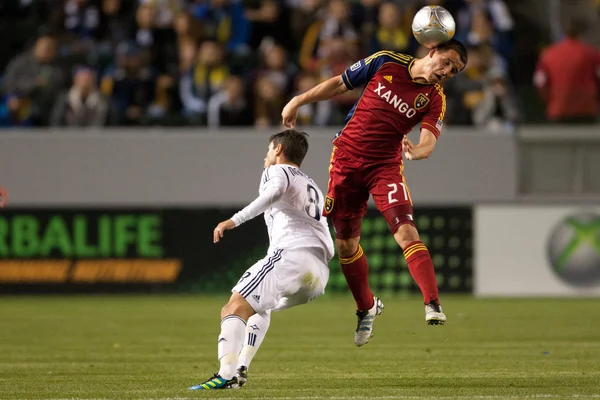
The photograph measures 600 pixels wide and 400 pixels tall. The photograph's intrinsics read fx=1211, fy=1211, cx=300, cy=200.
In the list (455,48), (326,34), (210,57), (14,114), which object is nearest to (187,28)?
(210,57)

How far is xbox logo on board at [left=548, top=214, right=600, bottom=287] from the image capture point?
16.7 metres

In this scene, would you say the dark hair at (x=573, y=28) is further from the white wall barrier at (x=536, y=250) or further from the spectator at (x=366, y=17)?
the spectator at (x=366, y=17)

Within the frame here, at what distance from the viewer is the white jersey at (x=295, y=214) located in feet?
26.2

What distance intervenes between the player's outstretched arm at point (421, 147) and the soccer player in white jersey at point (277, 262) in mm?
688

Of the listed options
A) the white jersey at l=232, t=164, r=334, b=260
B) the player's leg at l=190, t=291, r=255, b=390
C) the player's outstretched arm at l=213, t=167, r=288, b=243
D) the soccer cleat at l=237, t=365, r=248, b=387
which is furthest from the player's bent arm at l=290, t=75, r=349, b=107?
the soccer cleat at l=237, t=365, r=248, b=387

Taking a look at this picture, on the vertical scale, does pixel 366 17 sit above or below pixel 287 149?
above

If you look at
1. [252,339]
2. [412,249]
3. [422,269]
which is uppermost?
[412,249]

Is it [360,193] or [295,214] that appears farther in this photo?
[360,193]

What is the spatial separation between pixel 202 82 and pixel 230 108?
63cm

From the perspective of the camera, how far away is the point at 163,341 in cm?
1169

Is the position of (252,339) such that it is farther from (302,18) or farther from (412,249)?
(302,18)

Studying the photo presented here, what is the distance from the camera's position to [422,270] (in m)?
8.55

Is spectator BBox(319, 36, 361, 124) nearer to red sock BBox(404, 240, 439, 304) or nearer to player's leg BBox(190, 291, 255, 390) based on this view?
red sock BBox(404, 240, 439, 304)

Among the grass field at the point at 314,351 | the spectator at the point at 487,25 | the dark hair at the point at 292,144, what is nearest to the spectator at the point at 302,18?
the spectator at the point at 487,25
